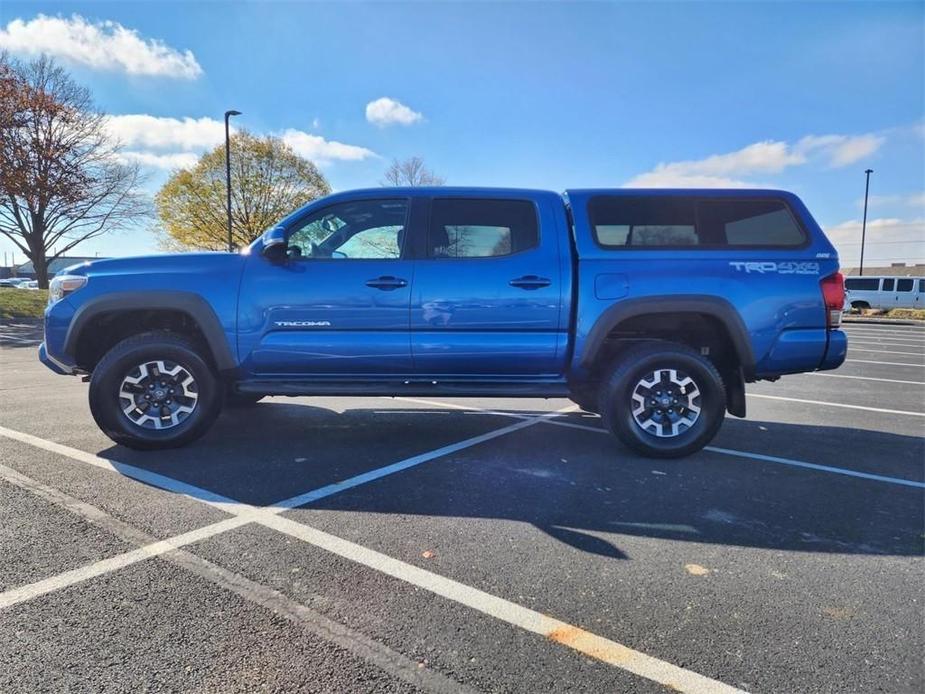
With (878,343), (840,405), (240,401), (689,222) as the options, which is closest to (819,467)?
(689,222)

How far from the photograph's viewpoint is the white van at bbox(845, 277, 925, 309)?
29078mm

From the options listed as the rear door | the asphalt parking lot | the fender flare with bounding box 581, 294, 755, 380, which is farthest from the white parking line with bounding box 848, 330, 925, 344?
the rear door

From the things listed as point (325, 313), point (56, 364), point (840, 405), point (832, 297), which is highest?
point (832, 297)

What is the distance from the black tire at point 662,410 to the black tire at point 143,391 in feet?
10.0

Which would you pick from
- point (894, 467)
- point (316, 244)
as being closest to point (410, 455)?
point (316, 244)

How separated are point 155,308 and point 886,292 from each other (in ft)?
115

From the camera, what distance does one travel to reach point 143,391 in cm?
443

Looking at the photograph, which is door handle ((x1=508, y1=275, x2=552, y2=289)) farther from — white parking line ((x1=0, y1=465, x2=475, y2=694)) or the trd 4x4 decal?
white parking line ((x1=0, y1=465, x2=475, y2=694))

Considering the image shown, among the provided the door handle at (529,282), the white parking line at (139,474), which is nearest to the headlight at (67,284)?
the white parking line at (139,474)

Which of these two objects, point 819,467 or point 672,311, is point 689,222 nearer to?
point 672,311

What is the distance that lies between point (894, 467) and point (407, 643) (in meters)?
4.22

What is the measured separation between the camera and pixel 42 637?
2131 millimetres

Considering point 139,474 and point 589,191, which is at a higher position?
point 589,191

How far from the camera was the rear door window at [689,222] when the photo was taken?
4.52m
